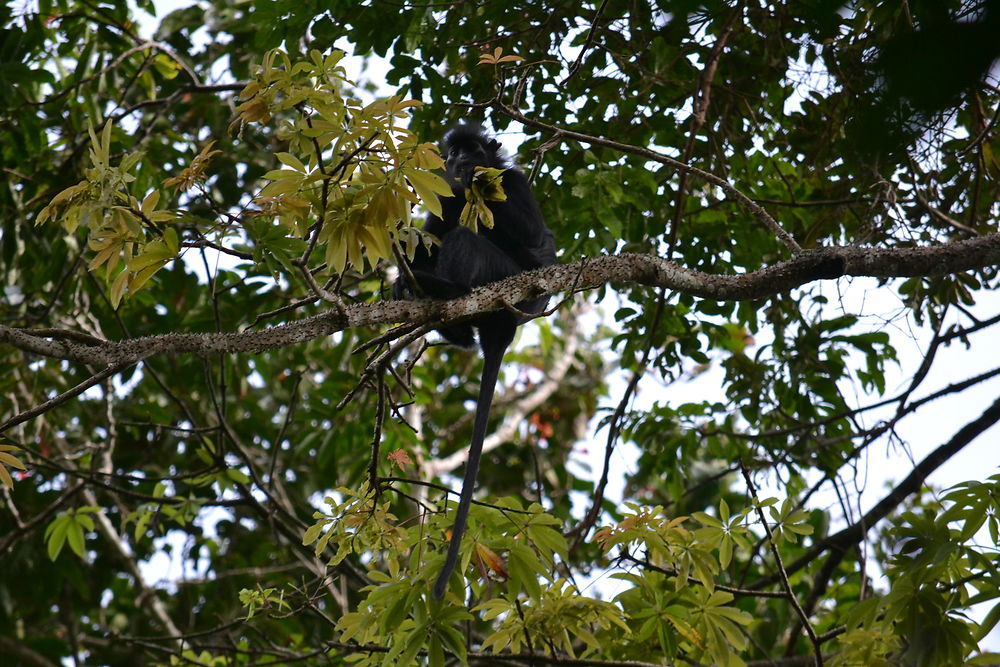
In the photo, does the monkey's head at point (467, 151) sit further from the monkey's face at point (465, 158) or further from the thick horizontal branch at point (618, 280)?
the thick horizontal branch at point (618, 280)

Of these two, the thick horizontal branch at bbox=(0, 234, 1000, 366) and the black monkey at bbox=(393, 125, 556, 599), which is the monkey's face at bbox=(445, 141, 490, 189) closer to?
the black monkey at bbox=(393, 125, 556, 599)

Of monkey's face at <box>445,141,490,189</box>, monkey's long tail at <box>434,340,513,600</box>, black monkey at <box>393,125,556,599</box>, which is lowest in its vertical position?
monkey's long tail at <box>434,340,513,600</box>

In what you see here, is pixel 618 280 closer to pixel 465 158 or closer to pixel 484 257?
pixel 484 257

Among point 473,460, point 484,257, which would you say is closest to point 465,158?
point 484,257

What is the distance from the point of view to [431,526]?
8.30 feet

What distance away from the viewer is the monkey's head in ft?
11.9

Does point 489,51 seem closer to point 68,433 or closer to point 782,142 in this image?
point 782,142

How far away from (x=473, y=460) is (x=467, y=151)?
5.16ft

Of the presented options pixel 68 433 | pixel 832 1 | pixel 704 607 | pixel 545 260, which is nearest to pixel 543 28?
pixel 545 260

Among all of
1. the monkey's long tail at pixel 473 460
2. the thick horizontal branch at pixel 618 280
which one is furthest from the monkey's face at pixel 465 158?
the thick horizontal branch at pixel 618 280

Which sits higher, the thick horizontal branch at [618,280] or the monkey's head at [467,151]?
the monkey's head at [467,151]

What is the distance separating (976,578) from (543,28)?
2.11 m

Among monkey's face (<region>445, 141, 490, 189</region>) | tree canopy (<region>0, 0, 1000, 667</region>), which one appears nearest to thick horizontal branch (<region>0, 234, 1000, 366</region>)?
tree canopy (<region>0, 0, 1000, 667</region>)

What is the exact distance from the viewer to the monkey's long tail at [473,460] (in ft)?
7.34
